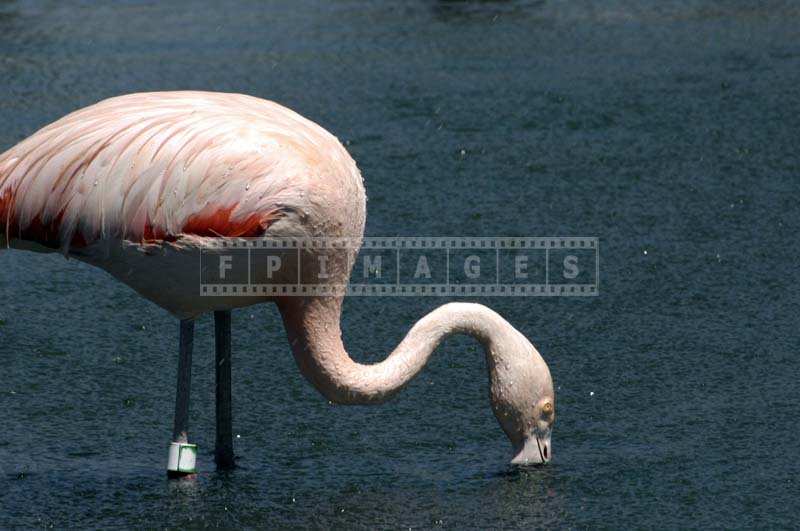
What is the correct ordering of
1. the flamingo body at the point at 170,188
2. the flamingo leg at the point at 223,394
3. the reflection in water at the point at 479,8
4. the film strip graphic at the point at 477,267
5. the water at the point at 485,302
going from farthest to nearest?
the reflection in water at the point at 479,8 < the film strip graphic at the point at 477,267 < the flamingo leg at the point at 223,394 < the water at the point at 485,302 < the flamingo body at the point at 170,188

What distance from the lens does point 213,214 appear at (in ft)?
13.5

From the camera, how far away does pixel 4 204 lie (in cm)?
431

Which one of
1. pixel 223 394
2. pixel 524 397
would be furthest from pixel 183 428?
pixel 524 397

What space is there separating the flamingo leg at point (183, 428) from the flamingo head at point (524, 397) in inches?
37.0

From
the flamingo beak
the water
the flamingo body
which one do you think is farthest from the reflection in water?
the flamingo beak

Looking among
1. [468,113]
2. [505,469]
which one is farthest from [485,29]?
[505,469]

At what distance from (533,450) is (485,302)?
1669 mm

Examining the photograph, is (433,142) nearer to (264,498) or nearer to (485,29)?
(485,29)

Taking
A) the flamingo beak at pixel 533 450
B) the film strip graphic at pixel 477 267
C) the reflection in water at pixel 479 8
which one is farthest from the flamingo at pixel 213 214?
the reflection in water at pixel 479 8

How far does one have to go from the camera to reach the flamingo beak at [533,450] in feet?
14.3

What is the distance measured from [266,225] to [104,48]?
6.49 m

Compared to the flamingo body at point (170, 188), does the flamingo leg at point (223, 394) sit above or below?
below

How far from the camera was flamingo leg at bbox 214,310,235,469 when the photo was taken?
450 cm

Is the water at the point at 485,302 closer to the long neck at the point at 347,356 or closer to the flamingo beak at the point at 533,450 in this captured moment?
the flamingo beak at the point at 533,450
